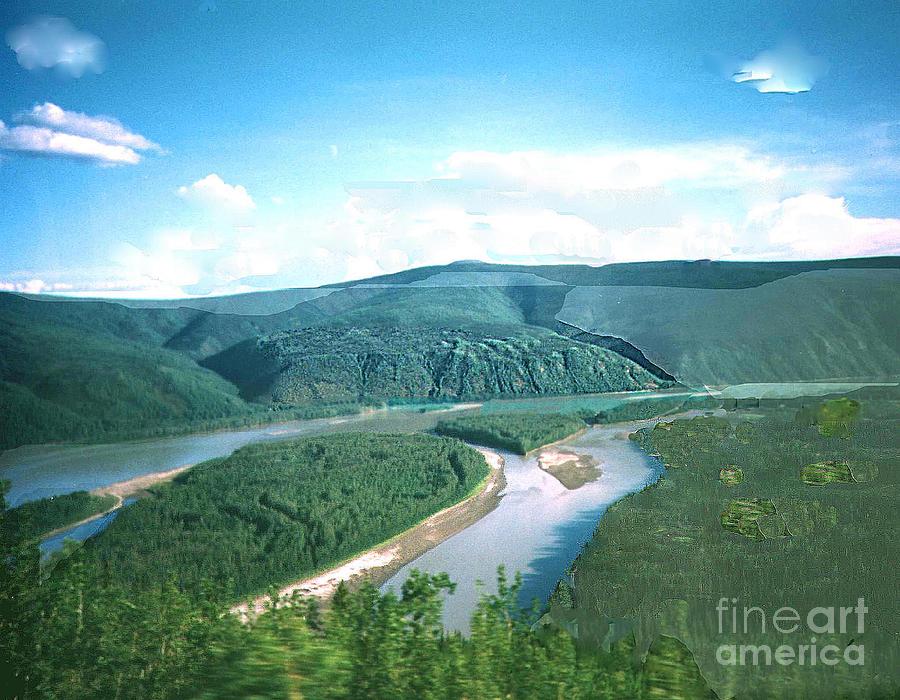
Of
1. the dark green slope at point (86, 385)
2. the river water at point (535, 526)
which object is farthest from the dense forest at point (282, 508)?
the dark green slope at point (86, 385)

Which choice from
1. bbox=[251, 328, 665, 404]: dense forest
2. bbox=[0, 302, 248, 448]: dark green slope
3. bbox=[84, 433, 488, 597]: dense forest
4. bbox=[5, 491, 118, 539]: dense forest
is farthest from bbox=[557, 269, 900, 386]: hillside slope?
bbox=[5, 491, 118, 539]: dense forest

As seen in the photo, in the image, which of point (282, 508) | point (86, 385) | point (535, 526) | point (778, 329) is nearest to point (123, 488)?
point (86, 385)

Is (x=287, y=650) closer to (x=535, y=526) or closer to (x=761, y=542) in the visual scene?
(x=761, y=542)

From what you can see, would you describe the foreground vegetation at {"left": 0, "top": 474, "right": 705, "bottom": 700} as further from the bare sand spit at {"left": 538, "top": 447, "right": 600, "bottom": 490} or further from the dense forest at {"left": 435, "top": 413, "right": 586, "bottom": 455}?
the bare sand spit at {"left": 538, "top": 447, "right": 600, "bottom": 490}

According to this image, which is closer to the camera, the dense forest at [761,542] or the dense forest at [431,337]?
the dense forest at [761,542]

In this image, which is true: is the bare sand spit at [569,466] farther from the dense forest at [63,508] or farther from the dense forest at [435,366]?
the dense forest at [63,508]

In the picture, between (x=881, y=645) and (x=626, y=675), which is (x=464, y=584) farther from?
(x=881, y=645)
